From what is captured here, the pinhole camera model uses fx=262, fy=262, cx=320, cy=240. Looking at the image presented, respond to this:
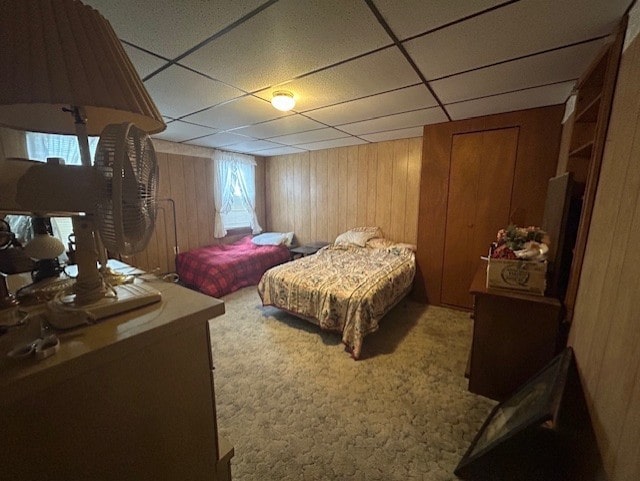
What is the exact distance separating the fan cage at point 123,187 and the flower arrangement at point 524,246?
1882mm

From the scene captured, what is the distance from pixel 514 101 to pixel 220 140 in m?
3.34

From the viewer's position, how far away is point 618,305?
891 mm

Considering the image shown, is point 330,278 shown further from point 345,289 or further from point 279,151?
point 279,151

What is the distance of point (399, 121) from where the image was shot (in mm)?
2775

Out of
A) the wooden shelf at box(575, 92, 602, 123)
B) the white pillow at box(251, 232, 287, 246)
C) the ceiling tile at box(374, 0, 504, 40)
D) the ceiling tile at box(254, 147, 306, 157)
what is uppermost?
the ceiling tile at box(374, 0, 504, 40)

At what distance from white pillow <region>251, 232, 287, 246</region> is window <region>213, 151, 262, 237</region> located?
15.2 inches

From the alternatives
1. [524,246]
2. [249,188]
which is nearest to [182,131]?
[249,188]

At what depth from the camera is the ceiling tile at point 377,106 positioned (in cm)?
207

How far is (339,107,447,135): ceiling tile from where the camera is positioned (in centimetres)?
254

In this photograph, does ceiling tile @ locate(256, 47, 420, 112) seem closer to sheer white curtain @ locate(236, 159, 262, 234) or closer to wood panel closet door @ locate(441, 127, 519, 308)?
wood panel closet door @ locate(441, 127, 519, 308)

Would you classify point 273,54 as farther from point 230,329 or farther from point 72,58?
point 230,329

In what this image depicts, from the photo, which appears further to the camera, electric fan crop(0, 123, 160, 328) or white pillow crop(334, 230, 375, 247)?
white pillow crop(334, 230, 375, 247)

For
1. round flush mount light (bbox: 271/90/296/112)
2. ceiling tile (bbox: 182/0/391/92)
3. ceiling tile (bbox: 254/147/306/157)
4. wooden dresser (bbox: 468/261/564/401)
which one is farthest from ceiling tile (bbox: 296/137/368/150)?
wooden dresser (bbox: 468/261/564/401)

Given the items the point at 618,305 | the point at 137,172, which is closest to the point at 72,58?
the point at 137,172
